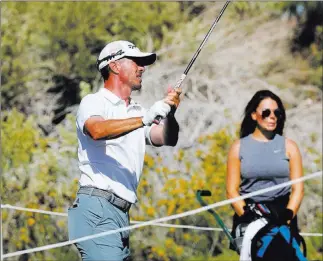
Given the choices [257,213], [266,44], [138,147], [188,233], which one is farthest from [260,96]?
[266,44]

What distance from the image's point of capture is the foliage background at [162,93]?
7.71 metres

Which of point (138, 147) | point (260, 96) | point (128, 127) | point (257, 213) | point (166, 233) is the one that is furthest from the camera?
point (166, 233)

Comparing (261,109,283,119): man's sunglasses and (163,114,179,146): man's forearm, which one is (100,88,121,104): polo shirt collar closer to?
(163,114,179,146): man's forearm

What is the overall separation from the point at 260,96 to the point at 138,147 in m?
1.26

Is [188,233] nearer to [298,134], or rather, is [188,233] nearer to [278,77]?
[298,134]

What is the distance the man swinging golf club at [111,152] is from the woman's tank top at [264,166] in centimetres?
94

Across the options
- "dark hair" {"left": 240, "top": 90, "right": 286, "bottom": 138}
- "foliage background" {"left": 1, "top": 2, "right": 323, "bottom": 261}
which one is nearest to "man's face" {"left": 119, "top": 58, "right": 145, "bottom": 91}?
"dark hair" {"left": 240, "top": 90, "right": 286, "bottom": 138}

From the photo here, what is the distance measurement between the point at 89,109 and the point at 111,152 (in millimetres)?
254

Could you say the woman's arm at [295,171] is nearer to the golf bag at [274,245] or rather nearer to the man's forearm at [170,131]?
the golf bag at [274,245]

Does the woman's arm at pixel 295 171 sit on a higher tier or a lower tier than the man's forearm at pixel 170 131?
lower

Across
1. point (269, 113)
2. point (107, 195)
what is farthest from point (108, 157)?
point (269, 113)

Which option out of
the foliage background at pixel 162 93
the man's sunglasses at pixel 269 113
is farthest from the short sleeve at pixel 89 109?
the foliage background at pixel 162 93

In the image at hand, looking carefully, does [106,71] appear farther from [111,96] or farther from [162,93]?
[162,93]

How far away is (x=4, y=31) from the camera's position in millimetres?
9320
